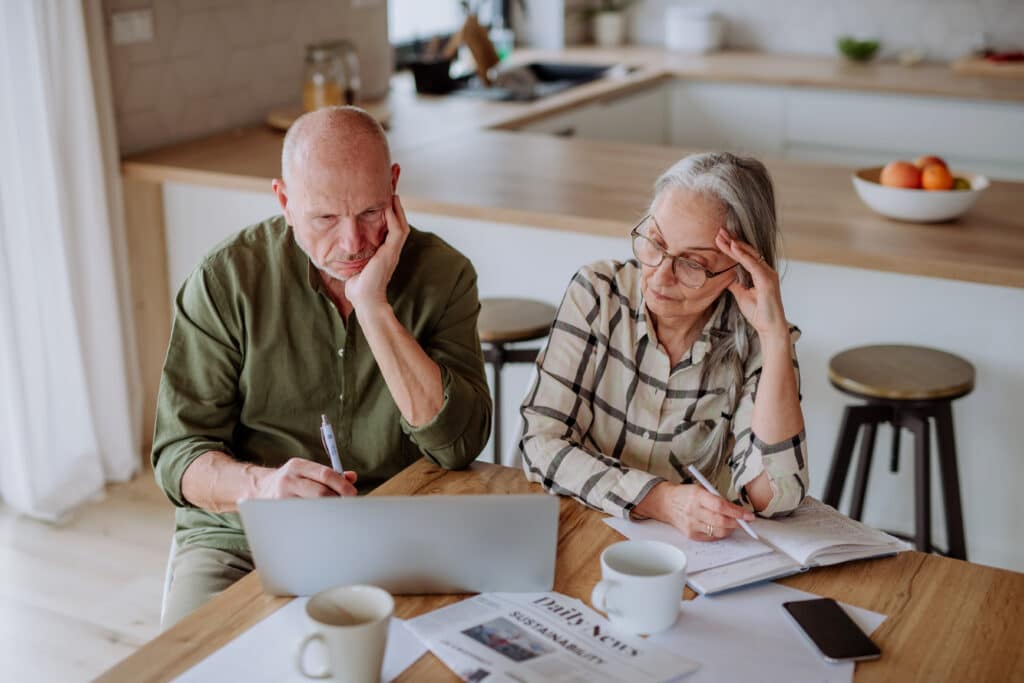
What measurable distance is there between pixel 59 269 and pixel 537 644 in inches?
86.1

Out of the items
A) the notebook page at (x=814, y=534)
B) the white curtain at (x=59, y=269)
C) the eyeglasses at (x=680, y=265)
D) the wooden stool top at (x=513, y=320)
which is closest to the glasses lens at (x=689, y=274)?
the eyeglasses at (x=680, y=265)

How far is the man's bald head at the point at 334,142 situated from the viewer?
165 cm

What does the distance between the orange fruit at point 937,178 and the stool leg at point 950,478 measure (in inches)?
21.4

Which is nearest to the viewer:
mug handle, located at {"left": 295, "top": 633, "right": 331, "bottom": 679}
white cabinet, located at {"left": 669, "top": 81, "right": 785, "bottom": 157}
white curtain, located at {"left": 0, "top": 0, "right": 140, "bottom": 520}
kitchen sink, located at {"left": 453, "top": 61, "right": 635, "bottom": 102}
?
A: mug handle, located at {"left": 295, "top": 633, "right": 331, "bottom": 679}

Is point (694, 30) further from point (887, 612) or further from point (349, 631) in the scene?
point (349, 631)

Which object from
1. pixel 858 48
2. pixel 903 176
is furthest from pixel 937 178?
pixel 858 48

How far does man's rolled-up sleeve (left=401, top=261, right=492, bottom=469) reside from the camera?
1668mm

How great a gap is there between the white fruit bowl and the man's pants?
5.53 feet

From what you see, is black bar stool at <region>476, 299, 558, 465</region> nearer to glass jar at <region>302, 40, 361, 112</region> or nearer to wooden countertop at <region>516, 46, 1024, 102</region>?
glass jar at <region>302, 40, 361, 112</region>

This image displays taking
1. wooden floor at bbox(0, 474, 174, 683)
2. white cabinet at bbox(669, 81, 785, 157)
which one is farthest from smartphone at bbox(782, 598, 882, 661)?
white cabinet at bbox(669, 81, 785, 157)

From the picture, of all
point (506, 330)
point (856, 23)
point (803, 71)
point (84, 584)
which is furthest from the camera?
point (856, 23)

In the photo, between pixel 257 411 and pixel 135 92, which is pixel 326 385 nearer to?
pixel 257 411

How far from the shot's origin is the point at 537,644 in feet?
4.06

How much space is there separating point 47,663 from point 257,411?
1043 millimetres
